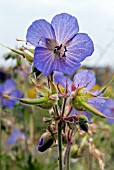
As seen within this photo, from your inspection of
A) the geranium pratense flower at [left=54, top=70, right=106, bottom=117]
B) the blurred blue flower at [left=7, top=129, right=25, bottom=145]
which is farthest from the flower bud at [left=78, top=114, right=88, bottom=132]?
the blurred blue flower at [left=7, top=129, right=25, bottom=145]

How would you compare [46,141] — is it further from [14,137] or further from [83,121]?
[14,137]

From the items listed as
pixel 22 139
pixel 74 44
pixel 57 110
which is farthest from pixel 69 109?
pixel 22 139

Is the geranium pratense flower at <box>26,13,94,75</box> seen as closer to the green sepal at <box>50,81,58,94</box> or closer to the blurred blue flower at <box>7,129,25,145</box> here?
the green sepal at <box>50,81,58,94</box>

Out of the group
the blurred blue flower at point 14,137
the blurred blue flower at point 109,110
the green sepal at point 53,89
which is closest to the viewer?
the green sepal at point 53,89

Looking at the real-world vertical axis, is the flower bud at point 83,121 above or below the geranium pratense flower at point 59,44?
below

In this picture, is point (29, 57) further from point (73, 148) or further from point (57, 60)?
point (73, 148)

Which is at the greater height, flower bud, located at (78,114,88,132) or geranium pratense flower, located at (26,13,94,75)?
geranium pratense flower, located at (26,13,94,75)

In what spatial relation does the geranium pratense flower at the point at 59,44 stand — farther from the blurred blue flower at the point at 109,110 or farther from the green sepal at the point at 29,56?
the blurred blue flower at the point at 109,110

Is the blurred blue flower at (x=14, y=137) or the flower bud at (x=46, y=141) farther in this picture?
the blurred blue flower at (x=14, y=137)

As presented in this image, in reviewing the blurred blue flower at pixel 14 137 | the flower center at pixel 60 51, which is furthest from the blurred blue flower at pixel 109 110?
the blurred blue flower at pixel 14 137
